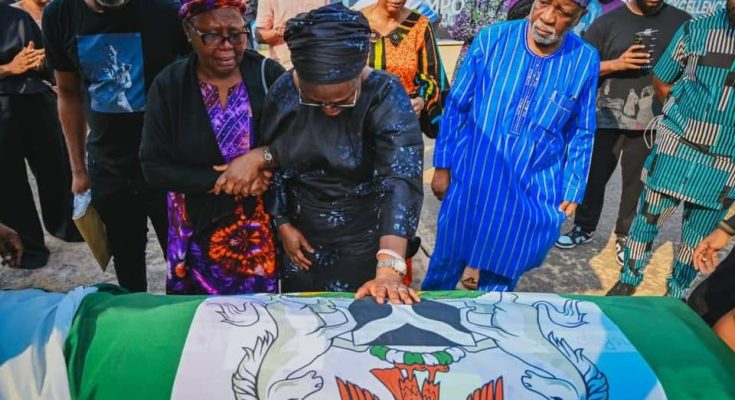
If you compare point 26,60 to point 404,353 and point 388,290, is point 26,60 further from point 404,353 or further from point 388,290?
point 404,353

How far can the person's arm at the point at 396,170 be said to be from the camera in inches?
69.7

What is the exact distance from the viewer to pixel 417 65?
3.02 meters

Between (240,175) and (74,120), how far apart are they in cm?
123

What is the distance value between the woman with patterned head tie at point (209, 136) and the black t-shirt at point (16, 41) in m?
1.97

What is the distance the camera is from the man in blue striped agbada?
2.34 m

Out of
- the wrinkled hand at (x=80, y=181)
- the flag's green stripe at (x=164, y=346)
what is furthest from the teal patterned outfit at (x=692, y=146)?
the wrinkled hand at (x=80, y=181)

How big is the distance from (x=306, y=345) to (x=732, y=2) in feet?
8.24

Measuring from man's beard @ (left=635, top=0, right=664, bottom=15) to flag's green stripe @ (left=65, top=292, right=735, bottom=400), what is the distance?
261cm

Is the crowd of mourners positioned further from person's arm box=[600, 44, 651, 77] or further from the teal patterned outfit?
person's arm box=[600, 44, 651, 77]

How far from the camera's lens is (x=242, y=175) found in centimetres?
188

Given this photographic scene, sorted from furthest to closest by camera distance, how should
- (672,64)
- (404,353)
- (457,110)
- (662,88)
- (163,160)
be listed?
(662,88) < (672,64) < (457,110) < (163,160) < (404,353)

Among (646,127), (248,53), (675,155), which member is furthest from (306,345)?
(646,127)

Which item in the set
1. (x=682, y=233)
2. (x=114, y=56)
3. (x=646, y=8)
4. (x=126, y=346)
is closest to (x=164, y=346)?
(x=126, y=346)

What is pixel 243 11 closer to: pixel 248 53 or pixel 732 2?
pixel 248 53
